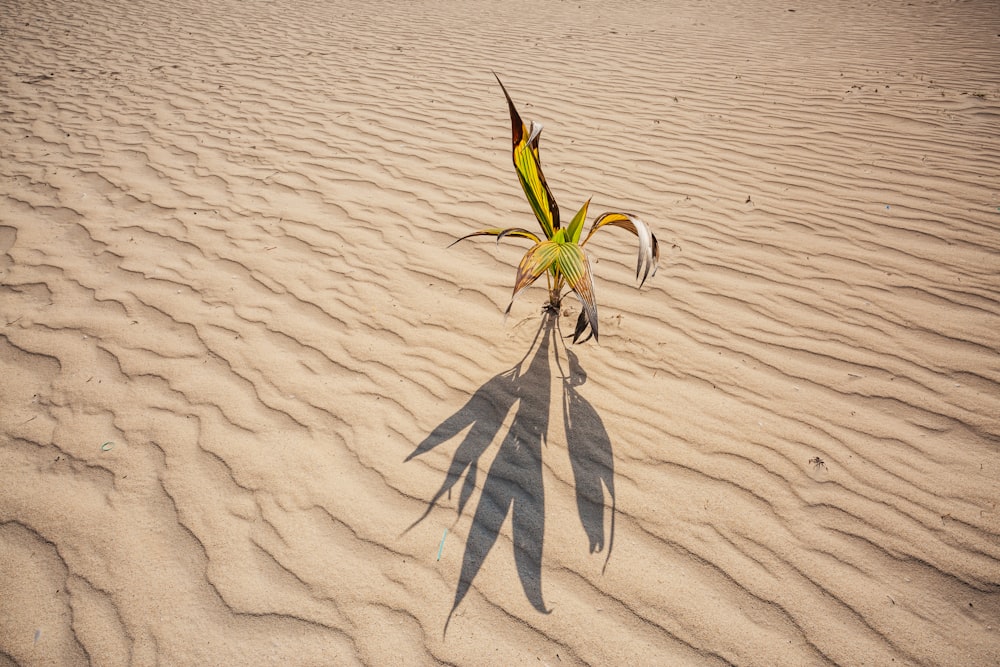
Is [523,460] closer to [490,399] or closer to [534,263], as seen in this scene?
[490,399]

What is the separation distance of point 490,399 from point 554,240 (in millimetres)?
800

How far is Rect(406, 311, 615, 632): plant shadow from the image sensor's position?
172 cm

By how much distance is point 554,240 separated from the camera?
6.54ft

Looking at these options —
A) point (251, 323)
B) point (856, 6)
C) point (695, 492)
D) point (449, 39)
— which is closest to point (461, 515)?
point (695, 492)

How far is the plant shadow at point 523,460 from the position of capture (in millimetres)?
1717

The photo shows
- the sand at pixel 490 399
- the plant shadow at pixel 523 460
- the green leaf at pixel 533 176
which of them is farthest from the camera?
the green leaf at pixel 533 176

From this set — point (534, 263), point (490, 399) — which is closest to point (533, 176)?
point (534, 263)

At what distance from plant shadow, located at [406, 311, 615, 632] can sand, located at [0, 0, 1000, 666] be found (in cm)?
1

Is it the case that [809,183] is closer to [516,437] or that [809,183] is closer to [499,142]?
[499,142]

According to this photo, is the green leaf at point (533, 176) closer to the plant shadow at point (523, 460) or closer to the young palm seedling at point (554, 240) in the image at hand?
the young palm seedling at point (554, 240)

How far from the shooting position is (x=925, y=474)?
190 cm

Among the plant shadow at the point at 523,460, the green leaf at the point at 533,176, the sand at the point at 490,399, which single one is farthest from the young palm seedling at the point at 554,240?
the sand at the point at 490,399

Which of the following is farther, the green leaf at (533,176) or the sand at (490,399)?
the green leaf at (533,176)

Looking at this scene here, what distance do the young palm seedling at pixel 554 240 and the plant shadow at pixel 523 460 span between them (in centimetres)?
39
